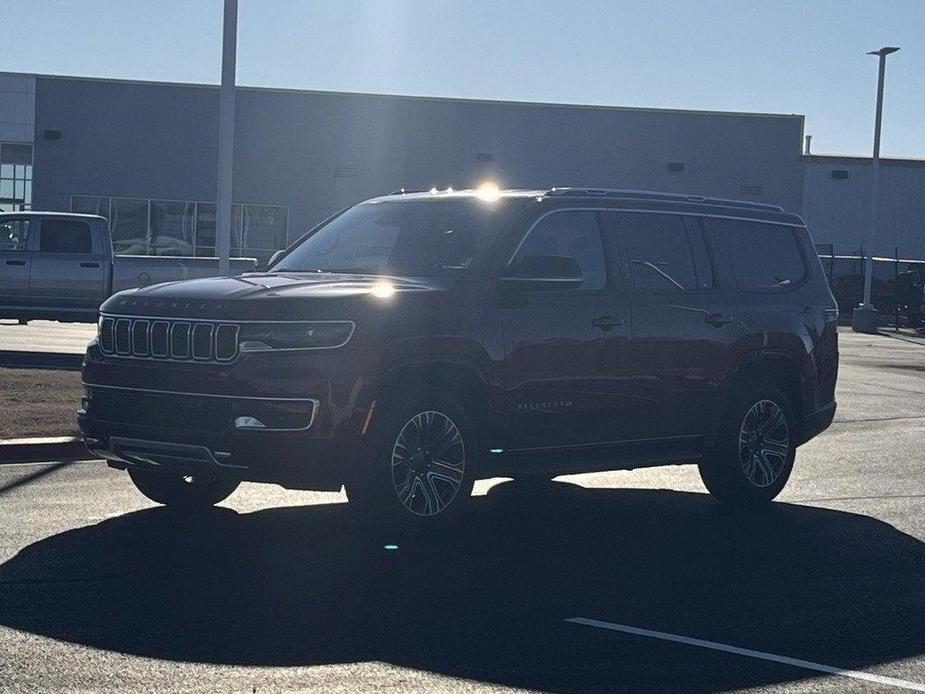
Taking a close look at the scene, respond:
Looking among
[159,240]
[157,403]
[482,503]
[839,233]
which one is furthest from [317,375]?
[839,233]

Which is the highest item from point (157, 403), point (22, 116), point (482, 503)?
point (22, 116)

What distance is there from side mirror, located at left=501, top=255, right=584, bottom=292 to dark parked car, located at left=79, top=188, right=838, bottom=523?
0.05ft

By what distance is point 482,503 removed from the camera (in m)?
10.8

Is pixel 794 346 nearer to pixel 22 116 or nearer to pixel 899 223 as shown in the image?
pixel 22 116

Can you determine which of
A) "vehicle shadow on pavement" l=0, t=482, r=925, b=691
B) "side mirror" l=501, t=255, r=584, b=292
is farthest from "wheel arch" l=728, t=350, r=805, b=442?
"side mirror" l=501, t=255, r=584, b=292

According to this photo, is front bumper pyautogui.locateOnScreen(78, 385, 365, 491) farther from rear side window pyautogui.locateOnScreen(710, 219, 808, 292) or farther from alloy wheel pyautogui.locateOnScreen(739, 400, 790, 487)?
rear side window pyautogui.locateOnScreen(710, 219, 808, 292)

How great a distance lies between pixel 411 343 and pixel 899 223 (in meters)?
61.4

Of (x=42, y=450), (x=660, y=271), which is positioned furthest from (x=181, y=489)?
(x=660, y=271)

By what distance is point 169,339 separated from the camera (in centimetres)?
865

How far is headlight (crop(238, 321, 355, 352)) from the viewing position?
838 cm

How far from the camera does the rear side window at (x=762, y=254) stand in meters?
11.1

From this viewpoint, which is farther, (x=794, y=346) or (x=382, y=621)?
(x=794, y=346)

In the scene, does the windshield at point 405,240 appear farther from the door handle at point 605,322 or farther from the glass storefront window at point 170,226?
the glass storefront window at point 170,226

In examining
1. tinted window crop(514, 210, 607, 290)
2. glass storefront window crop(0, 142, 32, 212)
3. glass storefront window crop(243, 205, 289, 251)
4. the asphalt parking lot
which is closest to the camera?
the asphalt parking lot
